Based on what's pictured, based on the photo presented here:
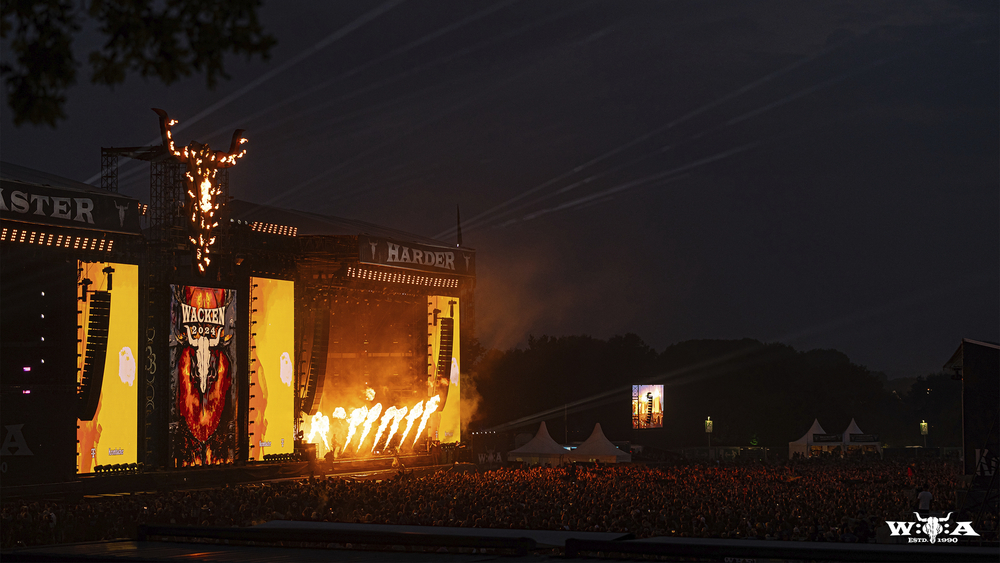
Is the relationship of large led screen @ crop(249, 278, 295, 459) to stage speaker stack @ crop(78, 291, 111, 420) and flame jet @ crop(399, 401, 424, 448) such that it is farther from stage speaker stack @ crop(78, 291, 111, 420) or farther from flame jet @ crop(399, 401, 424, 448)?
stage speaker stack @ crop(78, 291, 111, 420)

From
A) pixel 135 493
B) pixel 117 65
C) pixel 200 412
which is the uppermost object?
pixel 117 65

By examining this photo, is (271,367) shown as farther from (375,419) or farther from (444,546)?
(444,546)

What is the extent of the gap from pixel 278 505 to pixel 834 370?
86.7 meters

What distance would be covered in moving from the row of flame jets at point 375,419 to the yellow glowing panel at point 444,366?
759 mm

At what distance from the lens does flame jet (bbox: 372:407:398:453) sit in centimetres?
4669

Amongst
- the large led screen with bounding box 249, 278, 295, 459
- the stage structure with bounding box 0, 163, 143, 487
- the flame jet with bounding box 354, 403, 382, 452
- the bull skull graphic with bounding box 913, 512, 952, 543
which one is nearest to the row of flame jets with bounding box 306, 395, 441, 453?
the flame jet with bounding box 354, 403, 382, 452

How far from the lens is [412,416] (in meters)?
48.8

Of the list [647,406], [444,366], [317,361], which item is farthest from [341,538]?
[647,406]

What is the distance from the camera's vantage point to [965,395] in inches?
1112

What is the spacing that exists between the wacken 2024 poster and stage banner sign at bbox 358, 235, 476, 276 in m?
7.46

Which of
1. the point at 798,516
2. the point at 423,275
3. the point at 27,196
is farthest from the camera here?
the point at 423,275

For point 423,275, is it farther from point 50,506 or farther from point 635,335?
point 635,335

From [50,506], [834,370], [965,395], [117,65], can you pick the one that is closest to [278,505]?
[50,506]

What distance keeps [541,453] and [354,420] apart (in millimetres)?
11338
